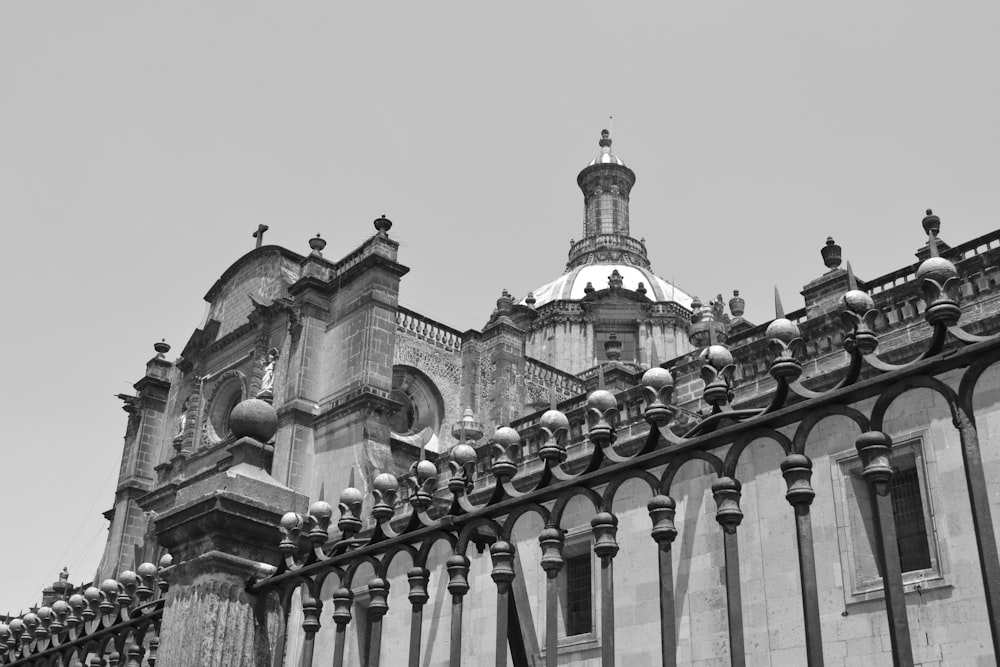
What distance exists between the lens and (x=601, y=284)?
4325 centimetres

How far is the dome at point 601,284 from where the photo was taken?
4288 cm

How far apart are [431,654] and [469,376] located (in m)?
12.7

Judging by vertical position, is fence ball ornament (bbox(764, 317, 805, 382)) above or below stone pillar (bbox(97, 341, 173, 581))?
below

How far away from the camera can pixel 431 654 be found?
1546 centimetres

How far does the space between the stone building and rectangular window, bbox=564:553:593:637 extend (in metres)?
0.04

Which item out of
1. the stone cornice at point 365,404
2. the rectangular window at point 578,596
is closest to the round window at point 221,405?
the stone cornice at point 365,404

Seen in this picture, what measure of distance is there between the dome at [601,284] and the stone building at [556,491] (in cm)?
1142

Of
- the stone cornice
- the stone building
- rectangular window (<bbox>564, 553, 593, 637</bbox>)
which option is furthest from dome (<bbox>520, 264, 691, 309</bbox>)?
rectangular window (<bbox>564, 553, 593, 637</bbox>)

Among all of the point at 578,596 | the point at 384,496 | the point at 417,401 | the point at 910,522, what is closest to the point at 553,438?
the point at 384,496

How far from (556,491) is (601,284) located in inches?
1528

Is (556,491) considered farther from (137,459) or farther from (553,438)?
(137,459)

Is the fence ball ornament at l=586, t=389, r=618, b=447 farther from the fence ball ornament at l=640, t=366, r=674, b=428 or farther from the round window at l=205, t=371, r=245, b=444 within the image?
the round window at l=205, t=371, r=245, b=444

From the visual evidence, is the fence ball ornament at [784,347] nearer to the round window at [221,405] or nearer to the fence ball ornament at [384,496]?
the fence ball ornament at [384,496]

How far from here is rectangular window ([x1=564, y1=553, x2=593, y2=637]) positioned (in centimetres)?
1433
